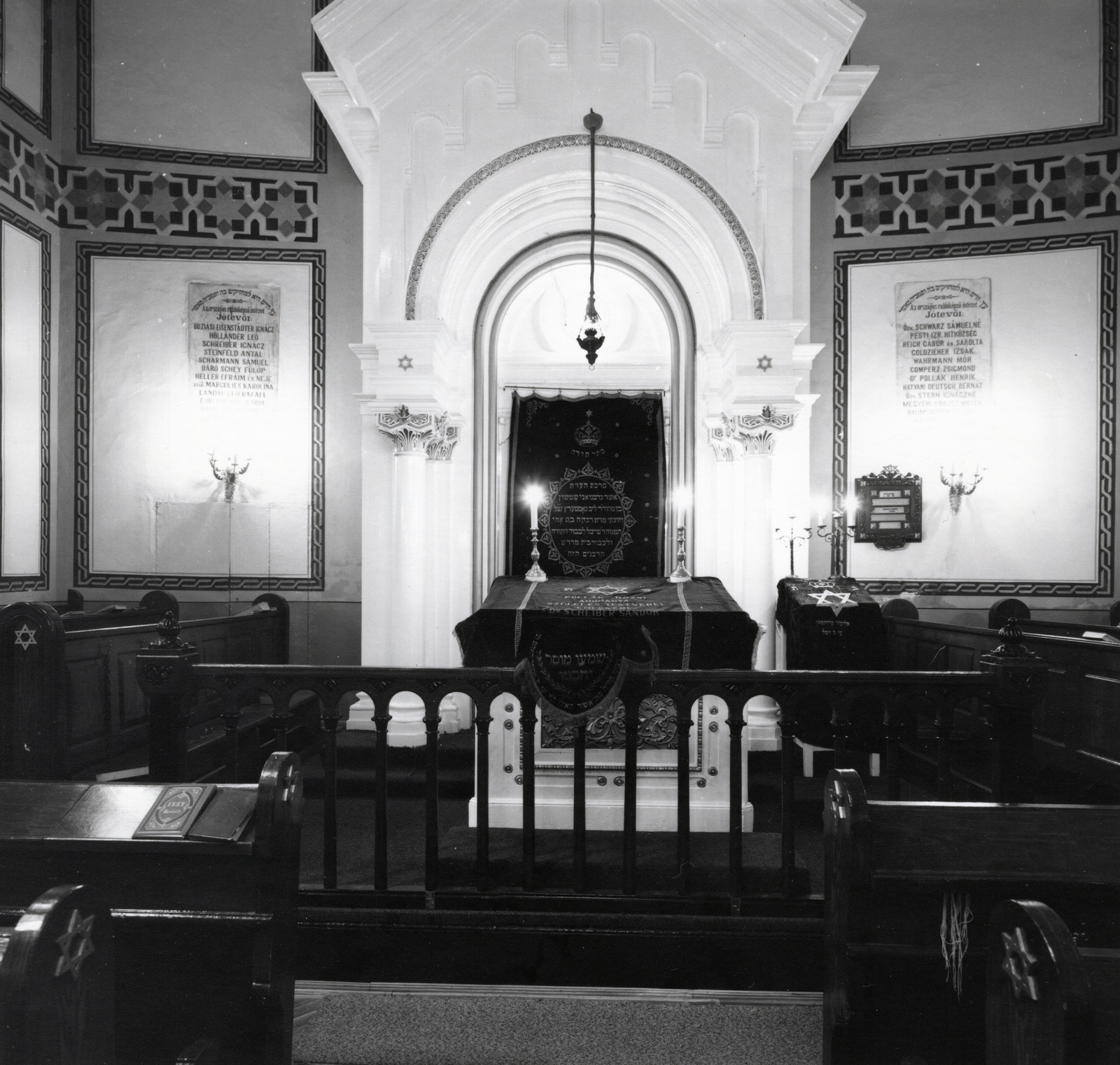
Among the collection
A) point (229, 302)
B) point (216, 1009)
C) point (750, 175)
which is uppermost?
point (750, 175)

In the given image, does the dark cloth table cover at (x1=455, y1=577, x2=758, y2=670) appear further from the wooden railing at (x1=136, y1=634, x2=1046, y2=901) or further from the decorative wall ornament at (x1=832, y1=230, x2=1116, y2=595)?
the decorative wall ornament at (x1=832, y1=230, x2=1116, y2=595)

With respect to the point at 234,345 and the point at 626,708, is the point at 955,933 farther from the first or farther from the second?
the point at 234,345

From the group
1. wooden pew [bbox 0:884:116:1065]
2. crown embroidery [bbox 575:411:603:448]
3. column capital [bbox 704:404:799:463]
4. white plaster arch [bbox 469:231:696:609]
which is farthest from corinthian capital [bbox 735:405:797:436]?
wooden pew [bbox 0:884:116:1065]

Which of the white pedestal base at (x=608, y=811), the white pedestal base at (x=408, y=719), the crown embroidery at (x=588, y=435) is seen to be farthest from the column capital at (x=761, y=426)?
the white pedestal base at (x=408, y=719)

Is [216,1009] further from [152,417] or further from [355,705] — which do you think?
[152,417]

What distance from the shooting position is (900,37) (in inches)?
263

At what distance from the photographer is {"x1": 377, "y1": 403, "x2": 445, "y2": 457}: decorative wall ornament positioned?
530 centimetres

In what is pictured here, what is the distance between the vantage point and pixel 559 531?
6465 millimetres

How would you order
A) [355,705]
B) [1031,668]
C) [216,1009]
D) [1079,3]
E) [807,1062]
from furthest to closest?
[1079,3] < [355,705] < [1031,668] < [807,1062] < [216,1009]

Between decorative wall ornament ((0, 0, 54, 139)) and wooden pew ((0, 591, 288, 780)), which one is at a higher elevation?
decorative wall ornament ((0, 0, 54, 139))

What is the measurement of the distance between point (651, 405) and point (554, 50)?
2.62m

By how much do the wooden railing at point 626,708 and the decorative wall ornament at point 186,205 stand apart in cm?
505

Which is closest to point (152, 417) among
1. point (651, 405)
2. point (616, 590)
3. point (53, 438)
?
point (53, 438)

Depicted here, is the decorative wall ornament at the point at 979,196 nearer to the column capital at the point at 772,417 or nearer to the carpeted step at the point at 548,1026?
the column capital at the point at 772,417
